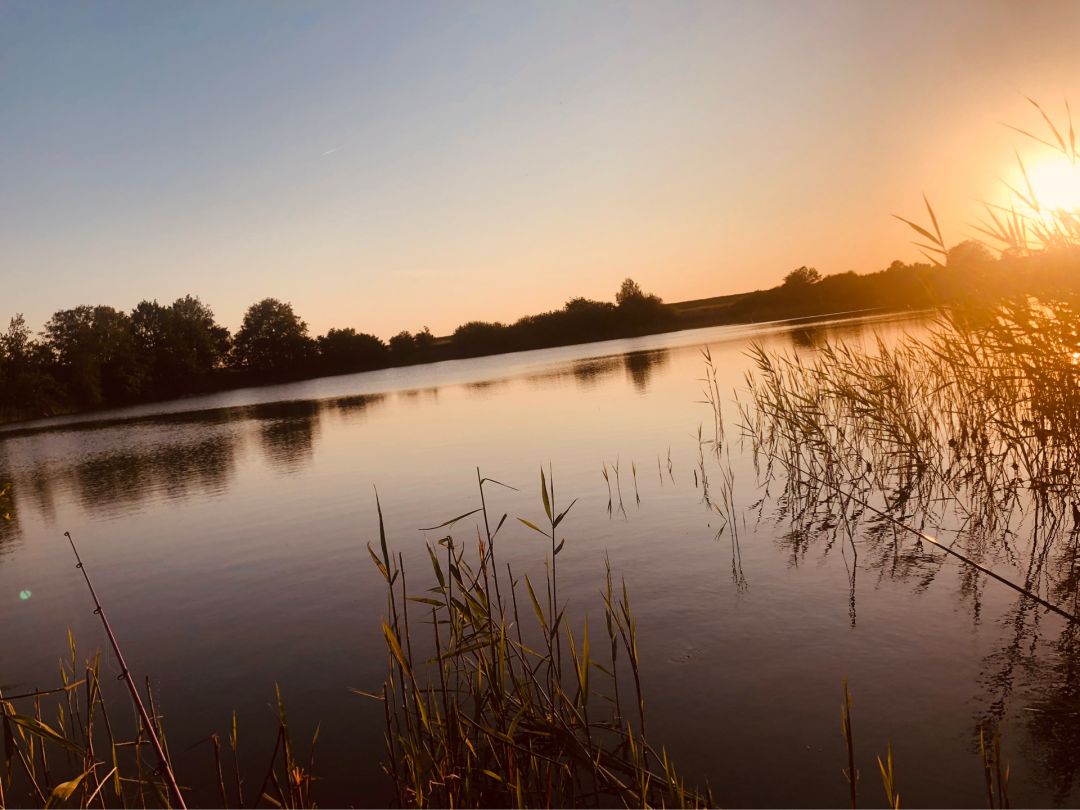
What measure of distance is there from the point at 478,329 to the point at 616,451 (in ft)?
298

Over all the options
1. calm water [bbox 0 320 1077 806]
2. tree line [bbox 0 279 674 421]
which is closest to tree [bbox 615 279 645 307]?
tree line [bbox 0 279 674 421]

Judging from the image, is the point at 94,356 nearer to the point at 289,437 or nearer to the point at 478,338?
the point at 478,338

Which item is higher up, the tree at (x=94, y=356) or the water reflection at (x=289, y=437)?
the tree at (x=94, y=356)

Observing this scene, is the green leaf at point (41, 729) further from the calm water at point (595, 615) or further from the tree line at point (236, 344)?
the tree line at point (236, 344)

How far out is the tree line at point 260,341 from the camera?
76750mm

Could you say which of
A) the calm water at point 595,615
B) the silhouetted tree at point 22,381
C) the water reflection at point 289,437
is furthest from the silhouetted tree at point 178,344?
the calm water at point 595,615

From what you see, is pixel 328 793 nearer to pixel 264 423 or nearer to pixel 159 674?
pixel 159 674

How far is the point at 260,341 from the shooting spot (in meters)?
104

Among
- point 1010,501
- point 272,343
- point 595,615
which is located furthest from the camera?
point 272,343

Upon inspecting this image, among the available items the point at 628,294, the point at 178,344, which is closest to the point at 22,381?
the point at 178,344

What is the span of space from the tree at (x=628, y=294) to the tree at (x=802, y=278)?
23.6 metres

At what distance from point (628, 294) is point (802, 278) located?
27.5m

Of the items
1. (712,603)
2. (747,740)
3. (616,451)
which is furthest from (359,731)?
(616,451)

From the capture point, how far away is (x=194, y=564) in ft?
35.4
